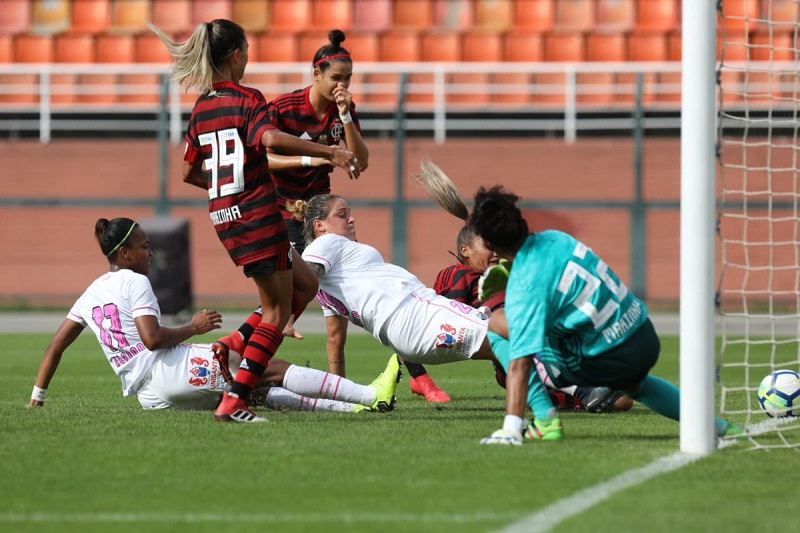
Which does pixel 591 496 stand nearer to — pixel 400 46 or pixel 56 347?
pixel 56 347

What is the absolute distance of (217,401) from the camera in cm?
706

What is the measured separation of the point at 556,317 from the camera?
18.3 ft

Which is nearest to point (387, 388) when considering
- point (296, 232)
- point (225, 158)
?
point (296, 232)

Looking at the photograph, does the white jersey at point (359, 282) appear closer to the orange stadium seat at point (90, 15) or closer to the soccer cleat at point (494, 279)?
the soccer cleat at point (494, 279)

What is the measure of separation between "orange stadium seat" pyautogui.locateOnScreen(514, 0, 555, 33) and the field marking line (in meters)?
19.1

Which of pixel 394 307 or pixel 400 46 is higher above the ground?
pixel 400 46

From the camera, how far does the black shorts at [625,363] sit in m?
5.58

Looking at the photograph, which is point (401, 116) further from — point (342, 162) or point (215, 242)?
point (342, 162)

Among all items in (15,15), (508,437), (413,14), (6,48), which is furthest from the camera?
(15,15)

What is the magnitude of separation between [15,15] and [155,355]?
19561mm

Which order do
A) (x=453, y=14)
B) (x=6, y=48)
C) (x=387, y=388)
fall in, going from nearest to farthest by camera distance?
(x=387, y=388)
(x=6, y=48)
(x=453, y=14)

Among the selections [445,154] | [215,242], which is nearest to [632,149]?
[445,154]

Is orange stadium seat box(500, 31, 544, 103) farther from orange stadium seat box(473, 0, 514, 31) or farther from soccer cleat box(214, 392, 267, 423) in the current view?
soccer cleat box(214, 392, 267, 423)

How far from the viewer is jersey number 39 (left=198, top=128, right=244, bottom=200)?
20.9 feet
